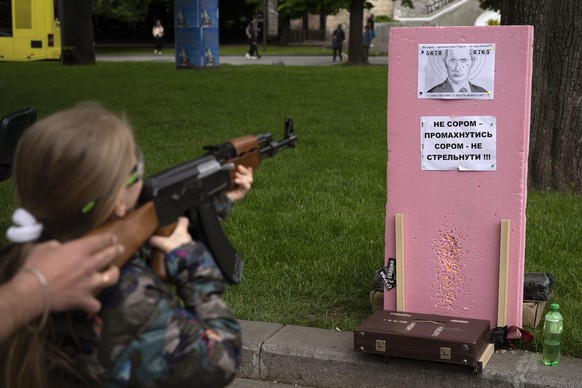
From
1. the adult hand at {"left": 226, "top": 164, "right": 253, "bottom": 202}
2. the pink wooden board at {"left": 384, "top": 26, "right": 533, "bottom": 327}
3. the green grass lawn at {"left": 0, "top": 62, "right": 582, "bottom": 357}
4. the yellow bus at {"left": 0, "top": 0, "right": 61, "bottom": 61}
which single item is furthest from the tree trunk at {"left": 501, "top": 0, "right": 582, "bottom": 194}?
the yellow bus at {"left": 0, "top": 0, "right": 61, "bottom": 61}

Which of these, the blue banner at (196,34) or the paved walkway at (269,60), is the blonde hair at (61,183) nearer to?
the blue banner at (196,34)

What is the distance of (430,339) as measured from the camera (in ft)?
15.1

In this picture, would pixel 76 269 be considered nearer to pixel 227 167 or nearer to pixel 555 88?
pixel 227 167

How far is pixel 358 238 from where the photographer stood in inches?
268

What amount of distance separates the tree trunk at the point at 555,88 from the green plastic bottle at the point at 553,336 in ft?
12.6

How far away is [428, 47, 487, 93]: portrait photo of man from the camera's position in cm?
475

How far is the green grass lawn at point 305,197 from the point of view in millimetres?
5699

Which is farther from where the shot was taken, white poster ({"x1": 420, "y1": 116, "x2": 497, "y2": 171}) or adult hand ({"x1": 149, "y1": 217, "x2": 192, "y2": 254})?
white poster ({"x1": 420, "y1": 116, "x2": 497, "y2": 171})

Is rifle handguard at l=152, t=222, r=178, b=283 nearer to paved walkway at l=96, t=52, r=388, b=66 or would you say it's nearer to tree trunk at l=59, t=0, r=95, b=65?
tree trunk at l=59, t=0, r=95, b=65

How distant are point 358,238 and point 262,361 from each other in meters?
1.96

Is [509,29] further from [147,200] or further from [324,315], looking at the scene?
[147,200]

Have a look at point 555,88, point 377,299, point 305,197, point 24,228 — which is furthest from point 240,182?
point 555,88

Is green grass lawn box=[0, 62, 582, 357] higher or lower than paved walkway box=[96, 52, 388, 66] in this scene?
lower

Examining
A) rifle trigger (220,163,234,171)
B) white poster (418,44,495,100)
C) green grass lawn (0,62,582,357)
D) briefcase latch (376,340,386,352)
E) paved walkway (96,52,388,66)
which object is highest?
white poster (418,44,495,100)
